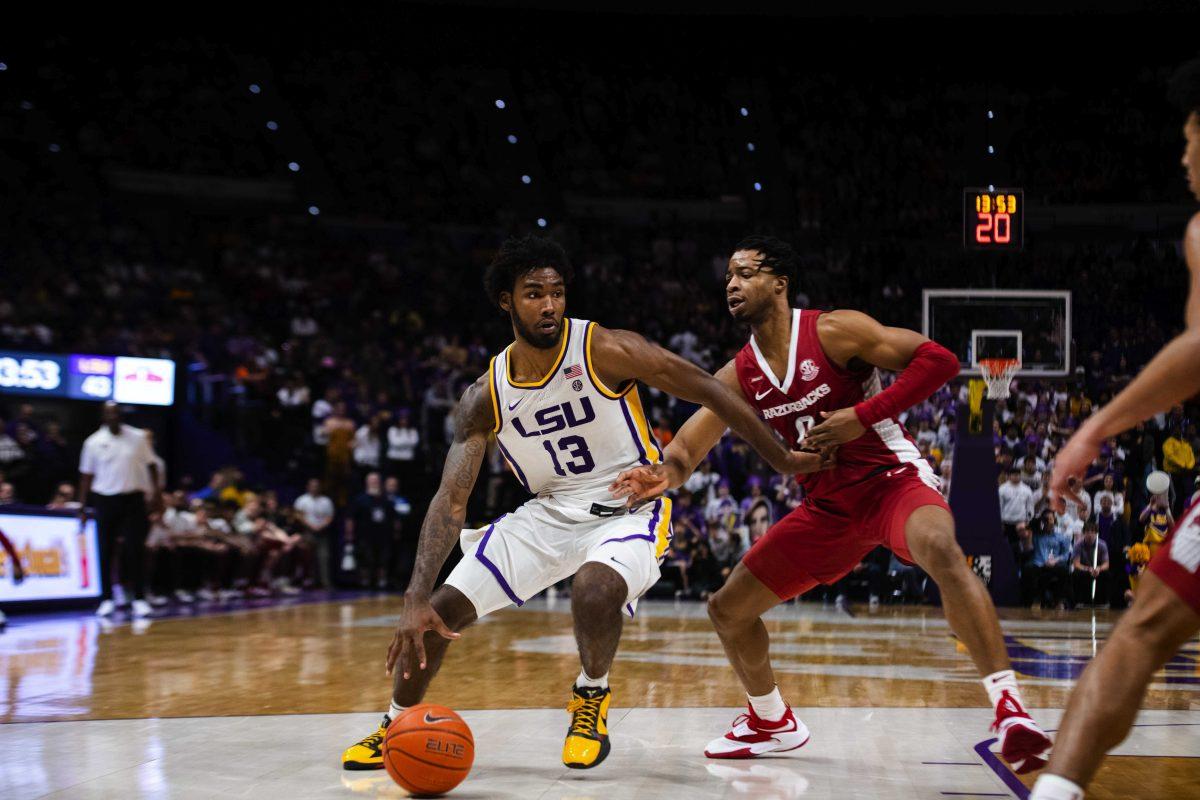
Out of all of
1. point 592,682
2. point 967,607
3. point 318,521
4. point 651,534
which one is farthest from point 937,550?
point 318,521

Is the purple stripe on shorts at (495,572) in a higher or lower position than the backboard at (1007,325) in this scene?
lower

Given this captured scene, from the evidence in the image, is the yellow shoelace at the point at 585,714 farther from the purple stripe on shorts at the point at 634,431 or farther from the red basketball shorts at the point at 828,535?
the purple stripe on shorts at the point at 634,431

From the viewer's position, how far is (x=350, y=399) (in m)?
17.6

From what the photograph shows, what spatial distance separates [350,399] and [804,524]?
1382cm

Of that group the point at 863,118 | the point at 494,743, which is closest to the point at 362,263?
the point at 863,118

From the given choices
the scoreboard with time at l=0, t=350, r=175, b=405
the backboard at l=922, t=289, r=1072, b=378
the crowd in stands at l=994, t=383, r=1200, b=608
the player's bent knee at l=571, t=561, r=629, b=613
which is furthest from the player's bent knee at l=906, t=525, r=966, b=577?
the scoreboard with time at l=0, t=350, r=175, b=405

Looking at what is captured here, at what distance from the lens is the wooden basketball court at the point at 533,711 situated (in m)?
3.89

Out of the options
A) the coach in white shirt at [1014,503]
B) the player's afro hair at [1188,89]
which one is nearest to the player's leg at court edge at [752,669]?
the player's afro hair at [1188,89]

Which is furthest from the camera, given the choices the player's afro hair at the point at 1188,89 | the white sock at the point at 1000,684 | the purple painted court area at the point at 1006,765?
the white sock at the point at 1000,684

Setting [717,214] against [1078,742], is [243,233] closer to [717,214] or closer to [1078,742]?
[717,214]

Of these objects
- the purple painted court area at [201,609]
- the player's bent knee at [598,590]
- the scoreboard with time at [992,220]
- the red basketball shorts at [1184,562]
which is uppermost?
the scoreboard with time at [992,220]

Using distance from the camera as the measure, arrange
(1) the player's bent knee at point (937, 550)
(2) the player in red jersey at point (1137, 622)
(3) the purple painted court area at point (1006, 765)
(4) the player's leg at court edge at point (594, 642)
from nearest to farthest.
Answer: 1. (2) the player in red jersey at point (1137, 622)
2. (3) the purple painted court area at point (1006, 765)
3. (1) the player's bent knee at point (937, 550)
4. (4) the player's leg at court edge at point (594, 642)

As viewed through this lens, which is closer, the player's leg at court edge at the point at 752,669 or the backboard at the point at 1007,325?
the player's leg at court edge at the point at 752,669

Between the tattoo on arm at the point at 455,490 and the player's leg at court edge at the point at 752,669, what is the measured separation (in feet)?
3.55
